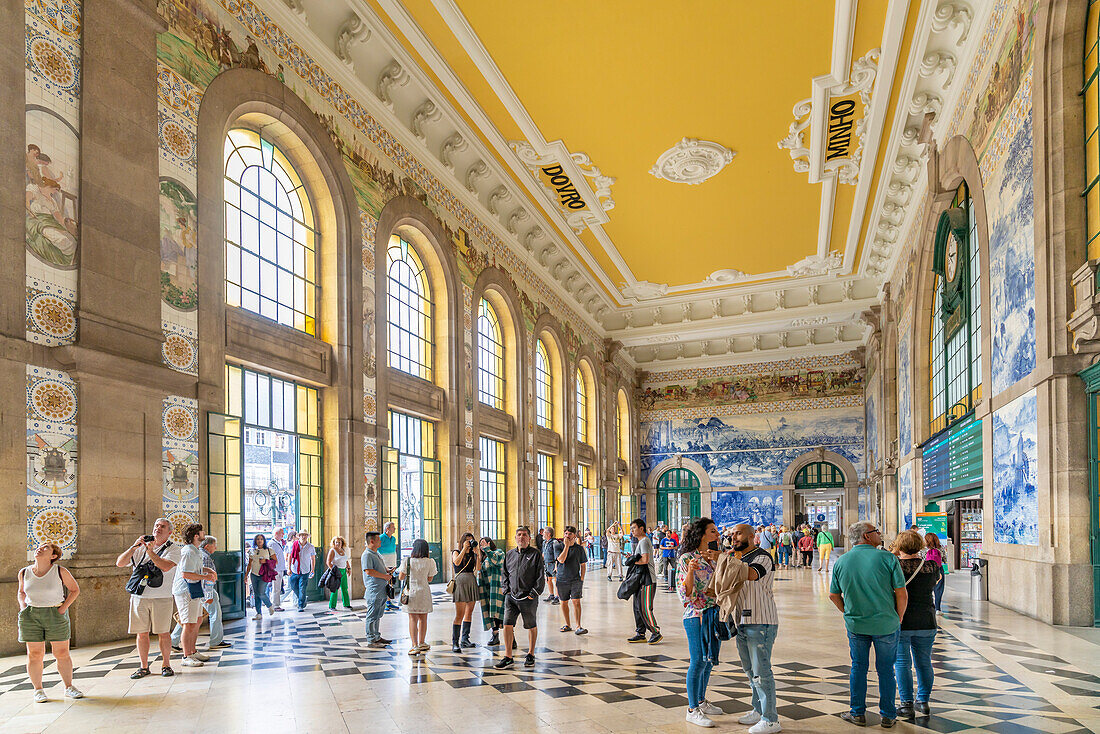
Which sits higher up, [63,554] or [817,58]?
[817,58]

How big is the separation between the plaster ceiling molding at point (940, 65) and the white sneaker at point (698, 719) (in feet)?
40.7

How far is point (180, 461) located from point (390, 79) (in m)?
8.15

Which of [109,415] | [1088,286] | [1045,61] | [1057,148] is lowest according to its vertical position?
[109,415]

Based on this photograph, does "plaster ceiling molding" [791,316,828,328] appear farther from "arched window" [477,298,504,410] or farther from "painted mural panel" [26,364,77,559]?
"painted mural panel" [26,364,77,559]

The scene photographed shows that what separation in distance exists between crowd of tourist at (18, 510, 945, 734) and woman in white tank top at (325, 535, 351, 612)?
506mm

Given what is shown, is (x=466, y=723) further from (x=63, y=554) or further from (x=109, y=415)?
(x=109, y=415)

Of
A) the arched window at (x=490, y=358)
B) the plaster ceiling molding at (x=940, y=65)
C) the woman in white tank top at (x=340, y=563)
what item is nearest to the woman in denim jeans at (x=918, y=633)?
the woman in white tank top at (x=340, y=563)

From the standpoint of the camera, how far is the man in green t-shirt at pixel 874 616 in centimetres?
551

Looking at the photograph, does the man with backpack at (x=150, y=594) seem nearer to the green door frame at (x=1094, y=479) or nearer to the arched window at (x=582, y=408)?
the green door frame at (x=1094, y=479)

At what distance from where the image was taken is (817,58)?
14.5 meters

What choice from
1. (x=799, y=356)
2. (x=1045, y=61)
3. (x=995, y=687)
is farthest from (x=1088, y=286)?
(x=799, y=356)

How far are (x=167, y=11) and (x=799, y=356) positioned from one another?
28913 millimetres

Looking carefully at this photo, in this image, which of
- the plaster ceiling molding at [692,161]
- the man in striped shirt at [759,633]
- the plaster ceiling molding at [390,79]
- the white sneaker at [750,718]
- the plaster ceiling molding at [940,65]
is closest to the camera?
the man in striped shirt at [759,633]

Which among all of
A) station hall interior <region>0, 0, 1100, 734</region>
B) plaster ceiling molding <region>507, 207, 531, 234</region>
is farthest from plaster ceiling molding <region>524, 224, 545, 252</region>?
plaster ceiling molding <region>507, 207, 531, 234</region>
